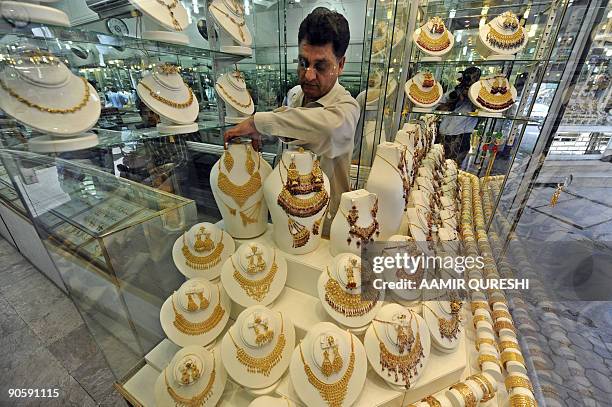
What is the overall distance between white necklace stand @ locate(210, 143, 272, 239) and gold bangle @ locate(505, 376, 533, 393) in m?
0.93

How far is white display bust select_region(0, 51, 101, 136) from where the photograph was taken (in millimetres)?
574

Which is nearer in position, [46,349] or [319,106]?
[319,106]

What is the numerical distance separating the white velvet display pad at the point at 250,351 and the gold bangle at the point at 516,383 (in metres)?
0.67

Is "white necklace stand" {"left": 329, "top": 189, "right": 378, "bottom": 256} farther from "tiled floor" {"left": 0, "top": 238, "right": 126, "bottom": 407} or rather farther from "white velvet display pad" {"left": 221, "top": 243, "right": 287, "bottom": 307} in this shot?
"tiled floor" {"left": 0, "top": 238, "right": 126, "bottom": 407}

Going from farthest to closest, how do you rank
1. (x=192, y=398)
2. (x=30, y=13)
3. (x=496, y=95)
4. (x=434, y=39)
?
(x=434, y=39) → (x=496, y=95) → (x=192, y=398) → (x=30, y=13)

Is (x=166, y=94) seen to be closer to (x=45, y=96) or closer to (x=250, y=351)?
(x=45, y=96)

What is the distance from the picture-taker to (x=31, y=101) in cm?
59

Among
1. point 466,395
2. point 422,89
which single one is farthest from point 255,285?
point 422,89

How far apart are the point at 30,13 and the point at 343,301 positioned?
3.26 ft

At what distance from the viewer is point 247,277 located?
2.62ft

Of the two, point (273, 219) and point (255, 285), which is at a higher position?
point (273, 219)

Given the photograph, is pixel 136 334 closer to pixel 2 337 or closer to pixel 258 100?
pixel 2 337

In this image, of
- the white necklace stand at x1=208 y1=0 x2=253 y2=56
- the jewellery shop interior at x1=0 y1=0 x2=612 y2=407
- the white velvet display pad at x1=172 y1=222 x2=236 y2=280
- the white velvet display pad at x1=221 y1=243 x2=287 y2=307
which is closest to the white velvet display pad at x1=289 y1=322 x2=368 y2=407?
the jewellery shop interior at x1=0 y1=0 x2=612 y2=407

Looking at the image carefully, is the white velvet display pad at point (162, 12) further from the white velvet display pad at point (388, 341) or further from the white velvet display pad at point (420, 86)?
the white velvet display pad at point (420, 86)
